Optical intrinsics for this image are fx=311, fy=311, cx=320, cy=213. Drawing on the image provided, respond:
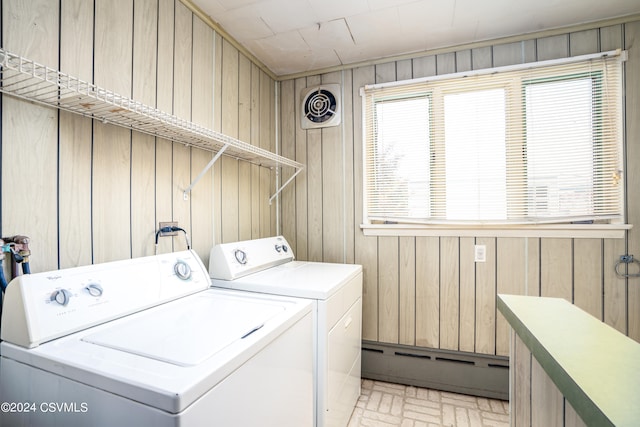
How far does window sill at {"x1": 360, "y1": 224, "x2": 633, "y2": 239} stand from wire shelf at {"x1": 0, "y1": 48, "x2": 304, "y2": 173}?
4.26 ft

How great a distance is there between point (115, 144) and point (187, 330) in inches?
33.7

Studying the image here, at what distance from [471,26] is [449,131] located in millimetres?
645

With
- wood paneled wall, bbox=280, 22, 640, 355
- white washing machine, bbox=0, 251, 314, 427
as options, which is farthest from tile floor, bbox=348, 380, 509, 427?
white washing machine, bbox=0, 251, 314, 427

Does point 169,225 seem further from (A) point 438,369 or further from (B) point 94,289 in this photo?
(A) point 438,369

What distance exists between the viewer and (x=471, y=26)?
195 cm

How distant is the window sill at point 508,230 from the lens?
1898 mm

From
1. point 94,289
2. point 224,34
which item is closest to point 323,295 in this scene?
point 94,289

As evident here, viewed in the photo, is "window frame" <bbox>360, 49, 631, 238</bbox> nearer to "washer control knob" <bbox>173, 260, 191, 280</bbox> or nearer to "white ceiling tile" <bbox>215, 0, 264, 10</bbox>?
"white ceiling tile" <bbox>215, 0, 264, 10</bbox>

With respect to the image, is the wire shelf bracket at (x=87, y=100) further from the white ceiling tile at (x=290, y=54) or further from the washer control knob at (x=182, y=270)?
the white ceiling tile at (x=290, y=54)

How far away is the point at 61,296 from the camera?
38.7 inches

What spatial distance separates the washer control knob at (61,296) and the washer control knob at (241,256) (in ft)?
2.66

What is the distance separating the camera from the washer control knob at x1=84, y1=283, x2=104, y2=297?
3.51 ft

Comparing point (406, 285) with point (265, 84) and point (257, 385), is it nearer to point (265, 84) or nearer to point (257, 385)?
point (257, 385)

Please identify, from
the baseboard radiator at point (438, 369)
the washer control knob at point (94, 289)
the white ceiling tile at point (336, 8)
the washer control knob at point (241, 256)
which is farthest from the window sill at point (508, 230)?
the washer control knob at point (94, 289)
